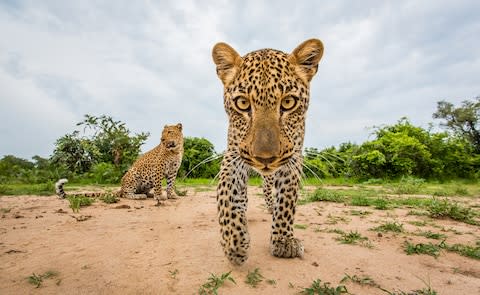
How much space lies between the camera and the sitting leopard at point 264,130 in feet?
9.49

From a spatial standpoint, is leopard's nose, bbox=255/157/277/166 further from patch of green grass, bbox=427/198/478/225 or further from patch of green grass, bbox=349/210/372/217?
patch of green grass, bbox=427/198/478/225

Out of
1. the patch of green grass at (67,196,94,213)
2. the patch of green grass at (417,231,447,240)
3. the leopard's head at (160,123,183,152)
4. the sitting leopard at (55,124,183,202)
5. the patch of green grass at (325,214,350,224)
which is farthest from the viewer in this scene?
the leopard's head at (160,123,183,152)

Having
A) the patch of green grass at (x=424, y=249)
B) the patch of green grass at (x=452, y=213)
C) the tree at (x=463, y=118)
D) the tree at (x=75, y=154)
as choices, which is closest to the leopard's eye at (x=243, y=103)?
the patch of green grass at (x=424, y=249)

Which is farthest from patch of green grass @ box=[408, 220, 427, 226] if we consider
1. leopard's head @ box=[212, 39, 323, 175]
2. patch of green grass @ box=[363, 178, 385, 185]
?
patch of green grass @ box=[363, 178, 385, 185]

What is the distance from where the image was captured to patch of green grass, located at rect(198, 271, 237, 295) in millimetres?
2766

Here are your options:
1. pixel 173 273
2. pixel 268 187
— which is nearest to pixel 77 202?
pixel 268 187

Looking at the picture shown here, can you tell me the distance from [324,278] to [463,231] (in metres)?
3.39

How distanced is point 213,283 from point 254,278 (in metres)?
0.40

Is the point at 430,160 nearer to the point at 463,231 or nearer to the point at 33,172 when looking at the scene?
the point at 463,231

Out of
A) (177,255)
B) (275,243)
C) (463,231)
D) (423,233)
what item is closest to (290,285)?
(275,243)

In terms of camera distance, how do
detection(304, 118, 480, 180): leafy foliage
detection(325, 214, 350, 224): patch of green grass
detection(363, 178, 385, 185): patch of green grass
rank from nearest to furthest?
detection(325, 214, 350, 224): patch of green grass → detection(363, 178, 385, 185): patch of green grass → detection(304, 118, 480, 180): leafy foliage

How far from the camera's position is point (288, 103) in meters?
3.21

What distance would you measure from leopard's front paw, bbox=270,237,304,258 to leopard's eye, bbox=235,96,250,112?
1.59 meters

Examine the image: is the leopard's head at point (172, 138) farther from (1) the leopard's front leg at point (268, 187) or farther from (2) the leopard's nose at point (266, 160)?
(2) the leopard's nose at point (266, 160)
